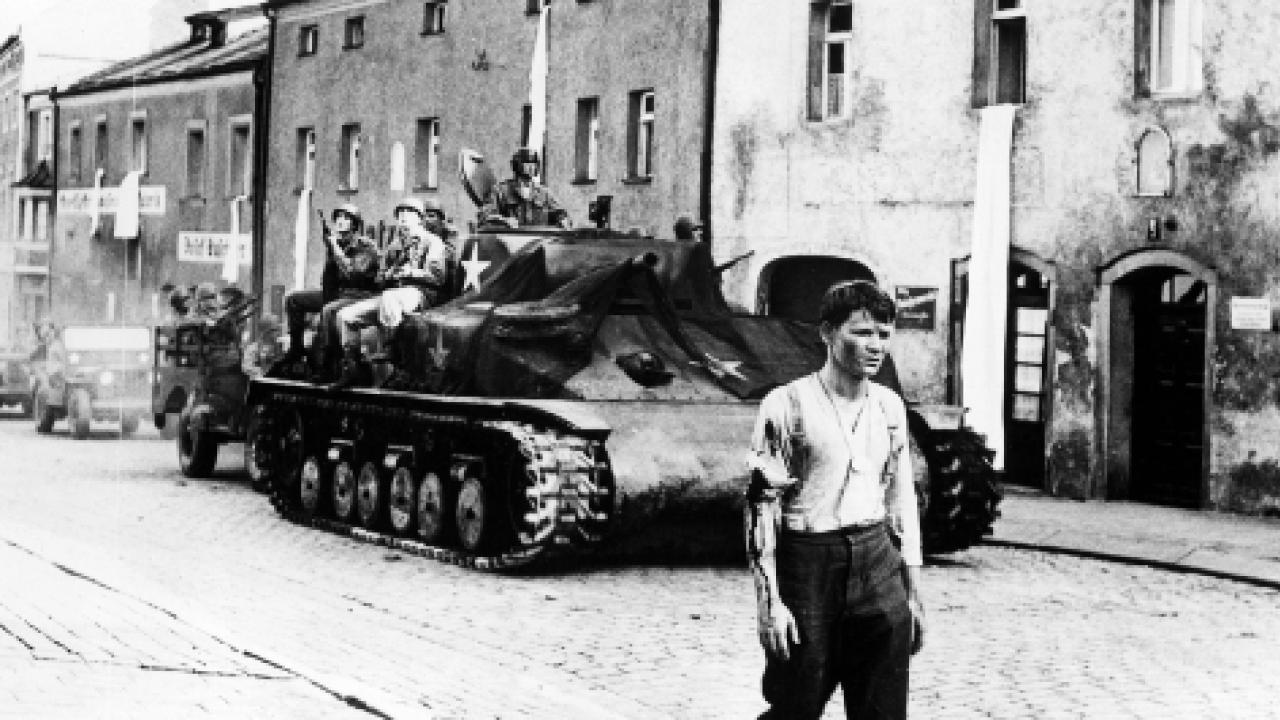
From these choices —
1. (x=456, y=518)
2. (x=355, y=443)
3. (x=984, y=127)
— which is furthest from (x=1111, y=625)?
(x=984, y=127)

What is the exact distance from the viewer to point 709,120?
2753cm

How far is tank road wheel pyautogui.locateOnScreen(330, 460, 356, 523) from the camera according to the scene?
17438mm

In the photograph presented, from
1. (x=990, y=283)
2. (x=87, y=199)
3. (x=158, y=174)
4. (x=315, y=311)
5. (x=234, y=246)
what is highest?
(x=158, y=174)

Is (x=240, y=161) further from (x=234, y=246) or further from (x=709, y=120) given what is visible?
(x=709, y=120)

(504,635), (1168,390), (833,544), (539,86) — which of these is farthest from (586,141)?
(833,544)

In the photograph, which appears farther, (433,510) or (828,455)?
(433,510)

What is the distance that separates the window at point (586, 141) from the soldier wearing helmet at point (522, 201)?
1152 cm

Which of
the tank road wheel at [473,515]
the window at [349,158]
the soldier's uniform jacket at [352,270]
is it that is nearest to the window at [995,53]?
the soldier's uniform jacket at [352,270]

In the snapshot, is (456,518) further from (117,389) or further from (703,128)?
(117,389)

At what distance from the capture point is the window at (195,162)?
45.2 metres

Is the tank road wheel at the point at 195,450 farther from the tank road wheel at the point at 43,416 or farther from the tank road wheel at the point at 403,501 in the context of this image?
the tank road wheel at the point at 43,416

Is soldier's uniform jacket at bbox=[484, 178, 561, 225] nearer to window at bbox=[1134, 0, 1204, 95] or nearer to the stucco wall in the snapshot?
window at bbox=[1134, 0, 1204, 95]

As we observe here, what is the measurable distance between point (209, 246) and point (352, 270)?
26337mm

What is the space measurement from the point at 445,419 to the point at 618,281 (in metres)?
1.71
